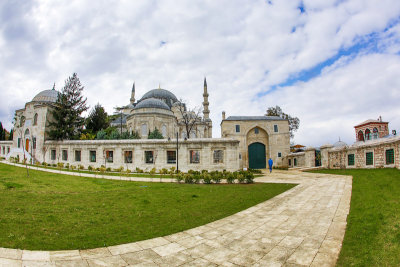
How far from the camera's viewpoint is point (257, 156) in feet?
109

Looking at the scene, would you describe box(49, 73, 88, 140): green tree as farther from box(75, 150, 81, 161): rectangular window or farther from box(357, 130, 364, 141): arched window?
box(357, 130, 364, 141): arched window

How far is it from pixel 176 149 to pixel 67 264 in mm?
17572

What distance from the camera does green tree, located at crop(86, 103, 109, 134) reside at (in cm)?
3422

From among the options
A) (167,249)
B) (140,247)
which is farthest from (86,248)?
(167,249)

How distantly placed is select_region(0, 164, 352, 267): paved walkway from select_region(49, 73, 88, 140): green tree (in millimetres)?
28504

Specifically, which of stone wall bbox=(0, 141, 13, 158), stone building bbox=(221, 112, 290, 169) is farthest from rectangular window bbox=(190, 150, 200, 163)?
stone wall bbox=(0, 141, 13, 158)

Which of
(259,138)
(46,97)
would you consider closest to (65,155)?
(46,97)

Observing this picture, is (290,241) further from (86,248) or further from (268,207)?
(86,248)

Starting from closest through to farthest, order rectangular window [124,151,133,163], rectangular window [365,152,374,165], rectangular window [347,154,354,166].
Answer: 1. rectangular window [365,152,374,165]
2. rectangular window [347,154,354,166]
3. rectangular window [124,151,133,163]

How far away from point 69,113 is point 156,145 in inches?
651

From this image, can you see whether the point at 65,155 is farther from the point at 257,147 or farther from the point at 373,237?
the point at 373,237

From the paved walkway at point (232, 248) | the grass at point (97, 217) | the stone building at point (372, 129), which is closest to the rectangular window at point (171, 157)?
the grass at point (97, 217)

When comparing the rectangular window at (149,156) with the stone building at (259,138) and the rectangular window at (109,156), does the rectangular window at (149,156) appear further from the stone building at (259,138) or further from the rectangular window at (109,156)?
the stone building at (259,138)

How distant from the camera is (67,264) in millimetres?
3123
